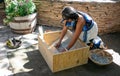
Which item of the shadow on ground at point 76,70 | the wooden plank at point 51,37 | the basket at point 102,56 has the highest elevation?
the wooden plank at point 51,37

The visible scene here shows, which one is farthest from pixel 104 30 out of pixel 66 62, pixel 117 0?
pixel 66 62

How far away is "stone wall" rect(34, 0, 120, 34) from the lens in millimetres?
5336

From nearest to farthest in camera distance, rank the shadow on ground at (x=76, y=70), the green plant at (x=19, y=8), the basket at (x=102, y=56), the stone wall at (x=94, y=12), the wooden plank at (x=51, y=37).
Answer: the shadow on ground at (x=76, y=70), the basket at (x=102, y=56), the wooden plank at (x=51, y=37), the green plant at (x=19, y=8), the stone wall at (x=94, y=12)

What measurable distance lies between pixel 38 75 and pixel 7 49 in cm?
126

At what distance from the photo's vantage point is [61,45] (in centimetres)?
436

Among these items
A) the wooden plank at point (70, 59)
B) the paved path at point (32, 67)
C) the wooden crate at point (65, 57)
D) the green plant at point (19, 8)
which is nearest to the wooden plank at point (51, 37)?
the wooden crate at point (65, 57)

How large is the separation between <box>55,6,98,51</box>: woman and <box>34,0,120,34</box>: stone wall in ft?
4.41

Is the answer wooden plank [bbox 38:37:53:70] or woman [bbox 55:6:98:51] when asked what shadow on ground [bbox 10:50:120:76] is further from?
woman [bbox 55:6:98:51]

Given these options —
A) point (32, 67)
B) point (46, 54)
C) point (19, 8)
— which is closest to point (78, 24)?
point (46, 54)

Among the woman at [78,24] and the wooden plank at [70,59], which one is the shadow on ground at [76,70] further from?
the woman at [78,24]

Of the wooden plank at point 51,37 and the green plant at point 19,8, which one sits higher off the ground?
the green plant at point 19,8

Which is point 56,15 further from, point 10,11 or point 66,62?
point 66,62

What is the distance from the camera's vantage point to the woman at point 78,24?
3.55 meters

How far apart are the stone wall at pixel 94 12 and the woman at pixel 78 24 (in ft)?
4.41
